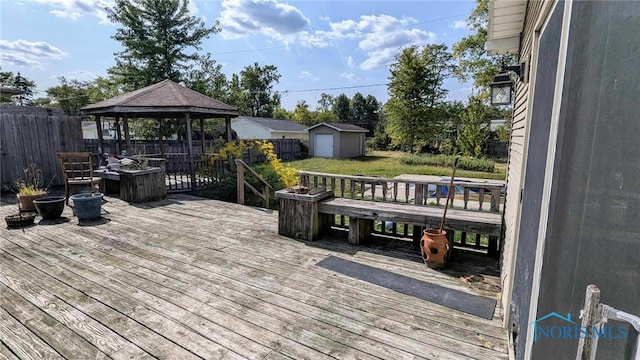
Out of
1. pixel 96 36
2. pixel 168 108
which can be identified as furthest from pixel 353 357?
pixel 96 36

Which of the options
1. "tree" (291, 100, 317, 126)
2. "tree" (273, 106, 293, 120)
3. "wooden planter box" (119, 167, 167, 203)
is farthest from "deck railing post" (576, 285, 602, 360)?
"tree" (273, 106, 293, 120)

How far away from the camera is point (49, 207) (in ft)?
16.1

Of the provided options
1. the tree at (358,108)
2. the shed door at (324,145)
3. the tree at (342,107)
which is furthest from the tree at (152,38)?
the tree at (358,108)

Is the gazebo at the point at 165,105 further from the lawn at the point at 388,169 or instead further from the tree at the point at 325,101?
the tree at the point at 325,101

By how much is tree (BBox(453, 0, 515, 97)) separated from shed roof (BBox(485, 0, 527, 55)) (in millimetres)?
11841

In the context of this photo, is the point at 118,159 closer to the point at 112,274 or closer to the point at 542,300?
the point at 112,274

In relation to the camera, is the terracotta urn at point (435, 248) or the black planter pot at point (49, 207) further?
the black planter pot at point (49, 207)

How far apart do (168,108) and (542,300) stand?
796cm

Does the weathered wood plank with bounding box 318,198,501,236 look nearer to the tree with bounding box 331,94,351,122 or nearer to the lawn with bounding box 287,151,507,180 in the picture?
the lawn with bounding box 287,151,507,180

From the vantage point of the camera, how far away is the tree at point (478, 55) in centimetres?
Answer: 1416

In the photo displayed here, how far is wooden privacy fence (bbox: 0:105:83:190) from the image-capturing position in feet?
23.5

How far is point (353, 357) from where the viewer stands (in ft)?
6.57

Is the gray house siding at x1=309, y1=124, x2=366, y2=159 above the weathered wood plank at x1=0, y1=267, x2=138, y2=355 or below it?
above

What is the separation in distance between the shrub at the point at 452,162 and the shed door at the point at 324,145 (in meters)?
5.63
